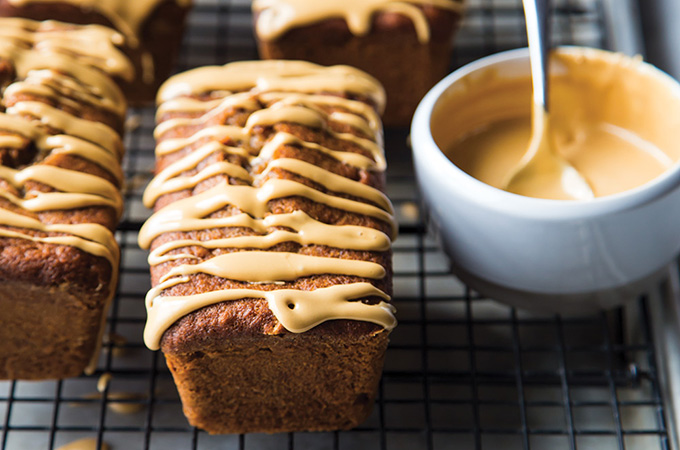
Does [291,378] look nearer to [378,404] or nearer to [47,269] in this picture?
[378,404]

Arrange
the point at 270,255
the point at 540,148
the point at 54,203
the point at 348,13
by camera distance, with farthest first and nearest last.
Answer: the point at 348,13, the point at 540,148, the point at 54,203, the point at 270,255

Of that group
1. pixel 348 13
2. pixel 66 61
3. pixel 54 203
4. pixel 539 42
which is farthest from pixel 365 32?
pixel 54 203

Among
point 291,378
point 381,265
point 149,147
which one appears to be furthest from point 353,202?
point 149,147

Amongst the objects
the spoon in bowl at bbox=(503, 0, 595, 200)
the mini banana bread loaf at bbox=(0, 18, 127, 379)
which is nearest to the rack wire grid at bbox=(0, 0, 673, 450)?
the mini banana bread loaf at bbox=(0, 18, 127, 379)

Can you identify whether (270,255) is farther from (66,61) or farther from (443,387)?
(66,61)

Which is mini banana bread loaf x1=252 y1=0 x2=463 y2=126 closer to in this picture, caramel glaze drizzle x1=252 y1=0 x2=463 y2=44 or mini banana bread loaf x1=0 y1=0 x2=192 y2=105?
caramel glaze drizzle x1=252 y1=0 x2=463 y2=44

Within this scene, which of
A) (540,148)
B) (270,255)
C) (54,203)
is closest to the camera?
(270,255)
